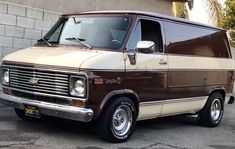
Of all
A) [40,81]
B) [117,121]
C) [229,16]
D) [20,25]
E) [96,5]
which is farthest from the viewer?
[229,16]

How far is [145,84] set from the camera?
8.23 m

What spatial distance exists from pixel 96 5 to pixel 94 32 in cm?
568

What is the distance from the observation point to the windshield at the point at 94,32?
26.3ft

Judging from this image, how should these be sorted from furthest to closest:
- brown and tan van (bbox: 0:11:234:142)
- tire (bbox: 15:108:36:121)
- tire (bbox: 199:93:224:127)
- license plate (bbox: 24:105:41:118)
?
tire (bbox: 199:93:224:127) < tire (bbox: 15:108:36:121) < license plate (bbox: 24:105:41:118) < brown and tan van (bbox: 0:11:234:142)

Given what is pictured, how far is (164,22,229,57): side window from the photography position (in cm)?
905

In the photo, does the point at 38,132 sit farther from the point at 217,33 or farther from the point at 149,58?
the point at 217,33

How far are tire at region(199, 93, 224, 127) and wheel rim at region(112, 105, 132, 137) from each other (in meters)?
2.74

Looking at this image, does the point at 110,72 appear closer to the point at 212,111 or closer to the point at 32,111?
the point at 32,111

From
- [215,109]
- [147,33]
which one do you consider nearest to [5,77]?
[147,33]

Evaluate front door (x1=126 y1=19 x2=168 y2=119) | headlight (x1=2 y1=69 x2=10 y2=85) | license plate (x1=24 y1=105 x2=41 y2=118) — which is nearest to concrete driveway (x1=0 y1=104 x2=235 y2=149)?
license plate (x1=24 y1=105 x2=41 y2=118)

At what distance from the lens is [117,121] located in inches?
312

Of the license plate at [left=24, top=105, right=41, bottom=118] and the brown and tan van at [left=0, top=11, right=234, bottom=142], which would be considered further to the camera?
the license plate at [left=24, top=105, right=41, bottom=118]

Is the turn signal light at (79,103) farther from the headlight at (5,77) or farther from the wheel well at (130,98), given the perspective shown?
the headlight at (5,77)

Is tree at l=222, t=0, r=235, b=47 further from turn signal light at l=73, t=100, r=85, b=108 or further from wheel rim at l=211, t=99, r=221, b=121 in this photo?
turn signal light at l=73, t=100, r=85, b=108
